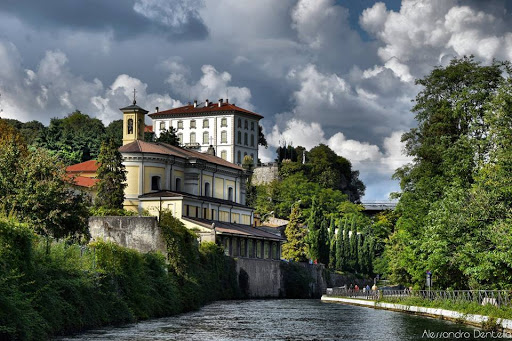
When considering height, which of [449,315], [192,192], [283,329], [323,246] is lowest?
[283,329]

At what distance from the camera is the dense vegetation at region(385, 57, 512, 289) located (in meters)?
40.8

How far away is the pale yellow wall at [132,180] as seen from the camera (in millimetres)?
91938

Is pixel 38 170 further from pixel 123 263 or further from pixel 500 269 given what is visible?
pixel 500 269

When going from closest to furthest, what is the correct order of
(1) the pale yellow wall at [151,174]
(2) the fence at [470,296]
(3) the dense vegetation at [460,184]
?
(2) the fence at [470,296], (3) the dense vegetation at [460,184], (1) the pale yellow wall at [151,174]

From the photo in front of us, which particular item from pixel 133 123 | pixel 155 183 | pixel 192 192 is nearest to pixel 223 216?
pixel 192 192

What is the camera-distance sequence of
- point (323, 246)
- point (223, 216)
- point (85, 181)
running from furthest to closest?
point (323, 246) → point (223, 216) → point (85, 181)

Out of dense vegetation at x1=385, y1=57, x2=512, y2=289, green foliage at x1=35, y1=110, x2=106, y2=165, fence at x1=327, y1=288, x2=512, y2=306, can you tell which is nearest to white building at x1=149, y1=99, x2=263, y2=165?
green foliage at x1=35, y1=110, x2=106, y2=165

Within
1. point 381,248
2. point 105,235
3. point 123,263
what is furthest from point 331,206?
point 123,263

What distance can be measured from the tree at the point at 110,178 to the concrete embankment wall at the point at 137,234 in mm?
30385

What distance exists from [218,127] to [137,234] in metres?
110

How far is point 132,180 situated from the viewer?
9212cm

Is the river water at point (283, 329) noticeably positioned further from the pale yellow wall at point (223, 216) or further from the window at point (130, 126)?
the window at point (130, 126)

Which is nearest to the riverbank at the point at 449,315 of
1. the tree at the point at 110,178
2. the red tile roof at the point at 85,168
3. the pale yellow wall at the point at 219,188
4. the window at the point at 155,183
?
the tree at the point at 110,178

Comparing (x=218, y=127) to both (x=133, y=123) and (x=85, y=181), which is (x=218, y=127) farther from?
(x=85, y=181)
